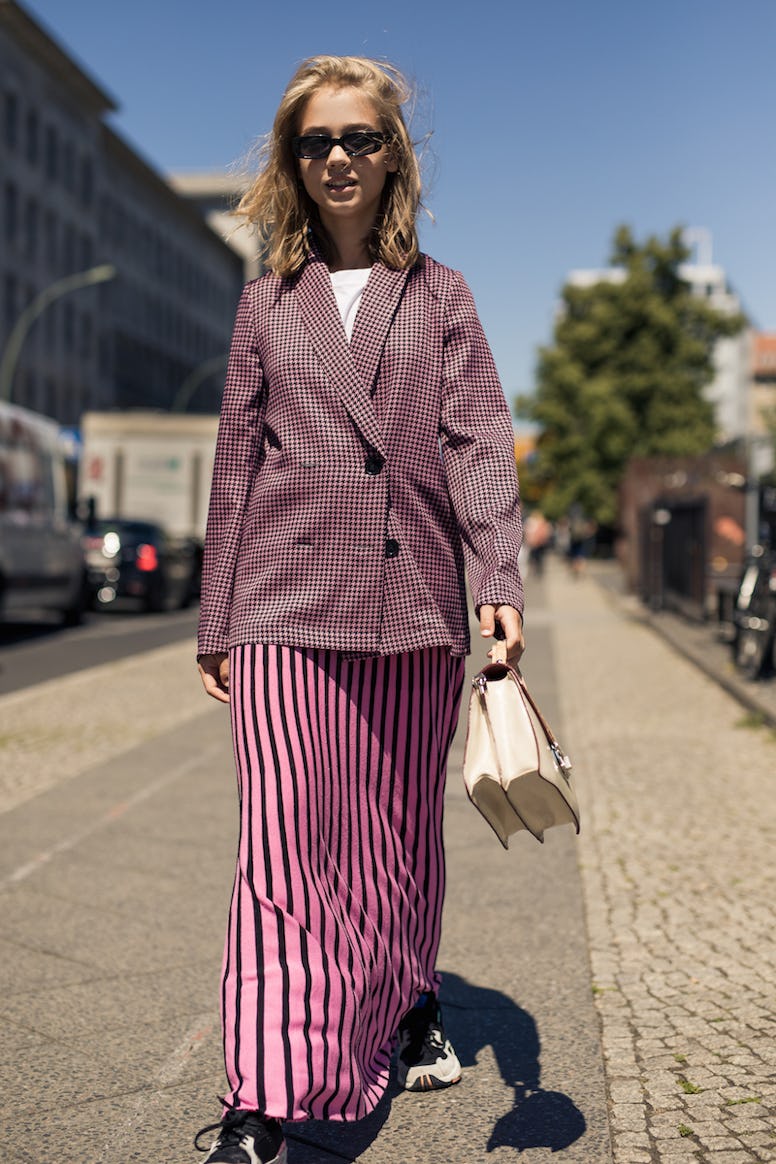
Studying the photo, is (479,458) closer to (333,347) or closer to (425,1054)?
(333,347)

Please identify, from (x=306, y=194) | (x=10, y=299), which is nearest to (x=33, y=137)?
(x=10, y=299)

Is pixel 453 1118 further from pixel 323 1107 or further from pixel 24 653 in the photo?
pixel 24 653

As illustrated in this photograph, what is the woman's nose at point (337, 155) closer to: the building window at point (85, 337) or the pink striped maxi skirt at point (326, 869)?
the pink striped maxi skirt at point (326, 869)

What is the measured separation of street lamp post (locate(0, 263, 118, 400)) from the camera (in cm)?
3605

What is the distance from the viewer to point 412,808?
309 cm

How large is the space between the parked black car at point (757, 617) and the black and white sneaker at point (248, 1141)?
10376 mm

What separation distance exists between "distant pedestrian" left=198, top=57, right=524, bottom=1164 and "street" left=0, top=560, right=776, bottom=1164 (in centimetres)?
41

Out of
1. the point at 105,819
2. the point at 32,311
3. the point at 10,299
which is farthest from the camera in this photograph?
the point at 10,299

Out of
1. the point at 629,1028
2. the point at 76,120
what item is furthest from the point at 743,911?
the point at 76,120

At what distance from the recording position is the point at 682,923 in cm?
504

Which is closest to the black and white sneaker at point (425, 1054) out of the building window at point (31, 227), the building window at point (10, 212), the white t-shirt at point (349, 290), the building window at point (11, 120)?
the white t-shirt at point (349, 290)

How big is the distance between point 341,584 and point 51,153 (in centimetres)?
5749

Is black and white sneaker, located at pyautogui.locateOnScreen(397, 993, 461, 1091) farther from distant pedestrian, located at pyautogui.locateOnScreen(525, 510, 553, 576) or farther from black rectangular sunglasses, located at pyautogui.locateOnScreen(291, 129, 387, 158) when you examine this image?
distant pedestrian, located at pyautogui.locateOnScreen(525, 510, 553, 576)

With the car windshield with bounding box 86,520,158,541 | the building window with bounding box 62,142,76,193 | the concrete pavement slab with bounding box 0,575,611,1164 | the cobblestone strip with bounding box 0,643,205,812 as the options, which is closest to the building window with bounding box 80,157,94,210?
the building window with bounding box 62,142,76,193
